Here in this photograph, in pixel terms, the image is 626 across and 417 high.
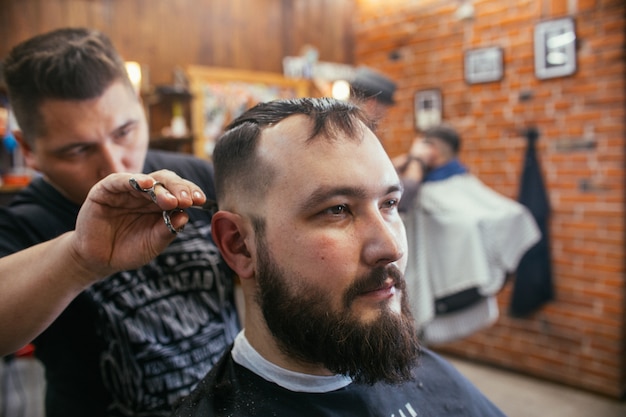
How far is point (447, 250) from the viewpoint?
2.98 m

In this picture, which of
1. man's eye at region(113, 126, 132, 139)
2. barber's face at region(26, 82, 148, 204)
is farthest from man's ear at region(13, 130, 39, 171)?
man's eye at region(113, 126, 132, 139)

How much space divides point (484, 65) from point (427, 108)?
64 centimetres

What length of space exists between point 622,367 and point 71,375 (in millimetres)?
3805

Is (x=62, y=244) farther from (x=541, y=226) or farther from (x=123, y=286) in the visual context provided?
(x=541, y=226)

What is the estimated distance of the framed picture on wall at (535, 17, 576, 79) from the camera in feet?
12.2

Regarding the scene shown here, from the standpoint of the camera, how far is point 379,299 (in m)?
1.01

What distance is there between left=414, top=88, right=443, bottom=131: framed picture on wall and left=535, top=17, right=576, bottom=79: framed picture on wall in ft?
2.93

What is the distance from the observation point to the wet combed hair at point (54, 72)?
120cm

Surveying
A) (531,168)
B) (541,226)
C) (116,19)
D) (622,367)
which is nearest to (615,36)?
(531,168)

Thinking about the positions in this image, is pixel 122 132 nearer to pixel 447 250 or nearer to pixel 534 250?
pixel 447 250

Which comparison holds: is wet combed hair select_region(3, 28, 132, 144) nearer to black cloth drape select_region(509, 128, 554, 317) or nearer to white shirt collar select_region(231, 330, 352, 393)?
white shirt collar select_region(231, 330, 352, 393)

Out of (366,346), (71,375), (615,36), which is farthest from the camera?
(615,36)

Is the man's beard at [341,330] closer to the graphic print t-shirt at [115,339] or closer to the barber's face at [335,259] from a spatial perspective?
the barber's face at [335,259]

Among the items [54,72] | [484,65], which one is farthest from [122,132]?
[484,65]
